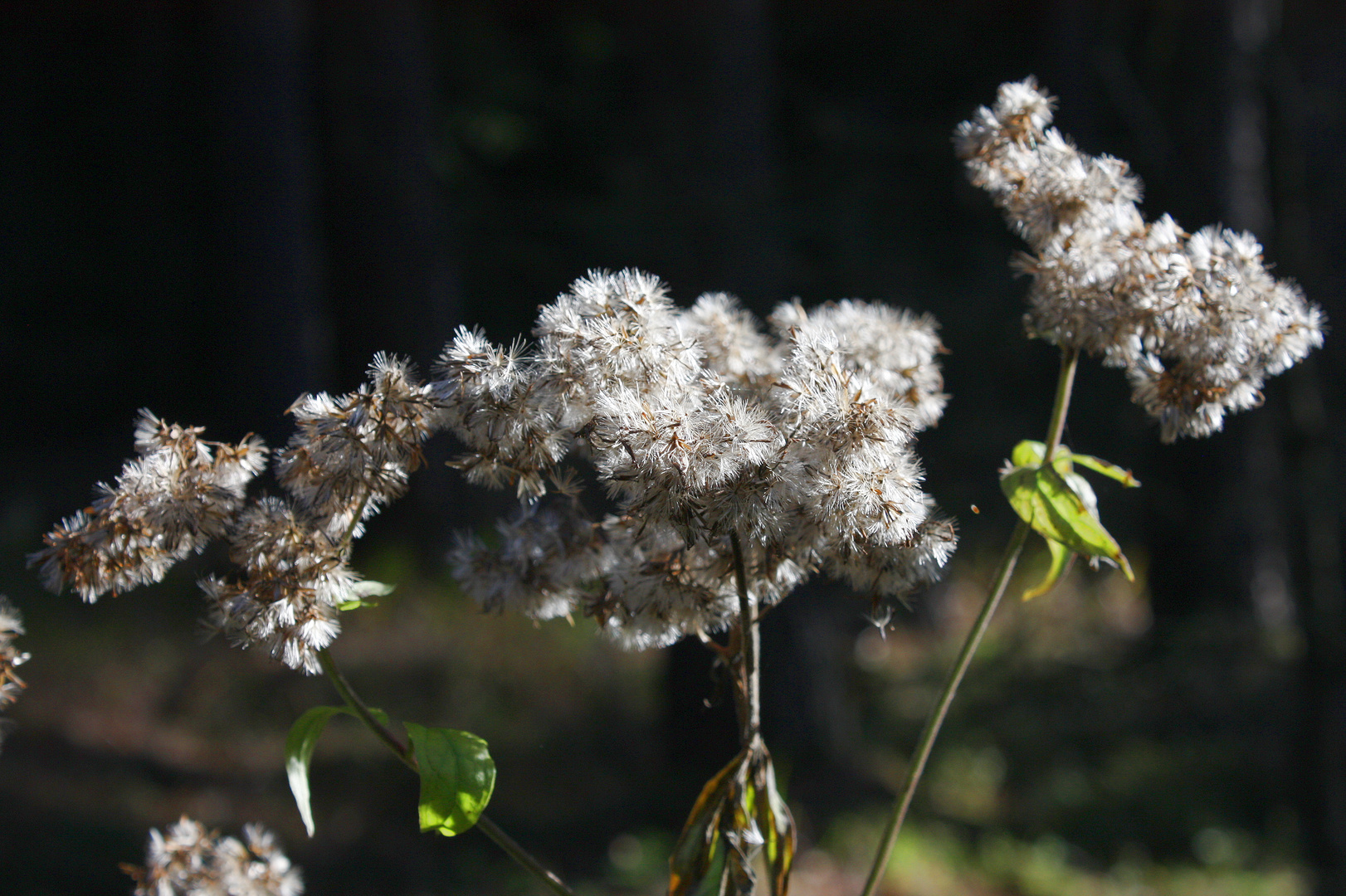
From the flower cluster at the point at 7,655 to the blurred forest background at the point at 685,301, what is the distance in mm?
2904

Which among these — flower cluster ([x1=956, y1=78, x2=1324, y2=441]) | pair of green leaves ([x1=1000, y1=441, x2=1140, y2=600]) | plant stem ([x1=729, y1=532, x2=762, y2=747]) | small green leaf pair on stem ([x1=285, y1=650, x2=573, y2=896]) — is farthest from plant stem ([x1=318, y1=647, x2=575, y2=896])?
flower cluster ([x1=956, y1=78, x2=1324, y2=441])

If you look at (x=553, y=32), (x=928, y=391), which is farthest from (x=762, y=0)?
(x=928, y=391)

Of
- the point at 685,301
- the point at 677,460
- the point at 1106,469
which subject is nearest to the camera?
the point at 677,460

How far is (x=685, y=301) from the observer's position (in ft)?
16.9

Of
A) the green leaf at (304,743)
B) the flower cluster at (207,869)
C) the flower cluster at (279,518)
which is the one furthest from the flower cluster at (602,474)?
the flower cluster at (207,869)

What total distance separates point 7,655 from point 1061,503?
1.08 m

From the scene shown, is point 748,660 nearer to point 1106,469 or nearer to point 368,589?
point 368,589

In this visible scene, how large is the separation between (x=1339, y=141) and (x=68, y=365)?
1222 cm

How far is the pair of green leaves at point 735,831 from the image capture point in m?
1.00

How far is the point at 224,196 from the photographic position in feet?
26.0

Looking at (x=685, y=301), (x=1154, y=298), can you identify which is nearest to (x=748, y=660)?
(x=1154, y=298)

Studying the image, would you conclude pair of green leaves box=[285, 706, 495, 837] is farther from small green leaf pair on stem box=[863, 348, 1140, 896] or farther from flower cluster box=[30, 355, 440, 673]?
small green leaf pair on stem box=[863, 348, 1140, 896]

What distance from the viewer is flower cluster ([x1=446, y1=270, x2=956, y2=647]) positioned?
85 cm

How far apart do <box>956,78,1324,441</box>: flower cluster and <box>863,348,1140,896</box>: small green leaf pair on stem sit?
0.06m
